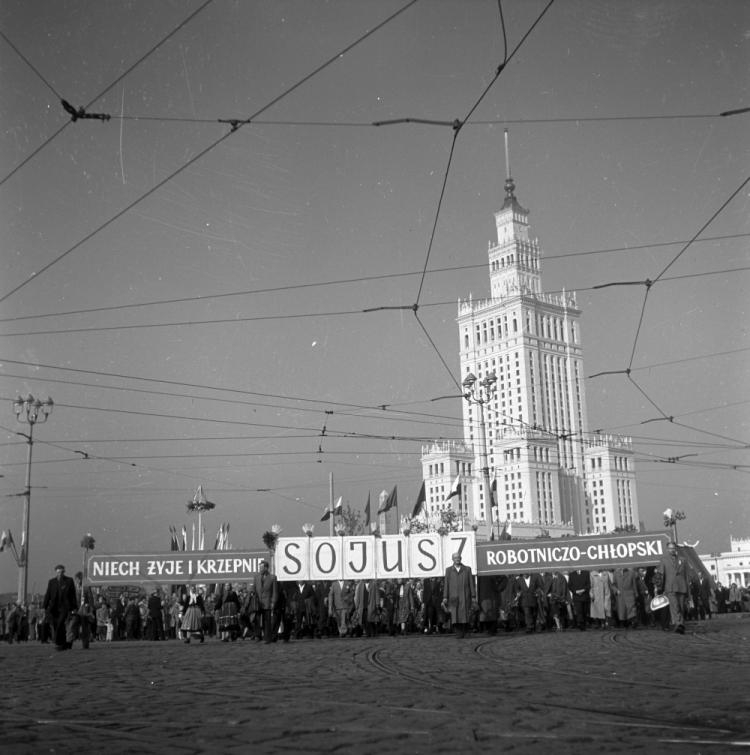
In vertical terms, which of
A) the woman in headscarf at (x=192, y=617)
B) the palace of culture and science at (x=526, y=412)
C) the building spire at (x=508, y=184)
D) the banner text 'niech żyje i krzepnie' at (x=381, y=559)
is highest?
the building spire at (x=508, y=184)

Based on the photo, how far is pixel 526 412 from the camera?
5123 inches

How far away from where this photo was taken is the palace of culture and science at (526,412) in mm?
128875

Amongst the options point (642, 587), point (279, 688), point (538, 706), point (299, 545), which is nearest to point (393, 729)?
point (538, 706)

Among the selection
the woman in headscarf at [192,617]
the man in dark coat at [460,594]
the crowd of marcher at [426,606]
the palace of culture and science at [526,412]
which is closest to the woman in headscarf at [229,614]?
the crowd of marcher at [426,606]

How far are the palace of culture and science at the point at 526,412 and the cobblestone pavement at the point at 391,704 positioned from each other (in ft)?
374

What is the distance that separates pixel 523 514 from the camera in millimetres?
131750

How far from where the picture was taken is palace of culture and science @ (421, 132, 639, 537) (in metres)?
129

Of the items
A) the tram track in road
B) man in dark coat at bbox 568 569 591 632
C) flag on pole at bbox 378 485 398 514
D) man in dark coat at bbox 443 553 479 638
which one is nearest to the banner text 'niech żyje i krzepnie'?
man in dark coat at bbox 568 569 591 632

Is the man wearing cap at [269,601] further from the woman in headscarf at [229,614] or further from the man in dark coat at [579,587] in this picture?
the man in dark coat at [579,587]

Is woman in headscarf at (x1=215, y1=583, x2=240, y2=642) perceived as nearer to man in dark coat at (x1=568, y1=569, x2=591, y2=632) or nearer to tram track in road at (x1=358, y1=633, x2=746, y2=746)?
man in dark coat at (x1=568, y1=569, x2=591, y2=632)

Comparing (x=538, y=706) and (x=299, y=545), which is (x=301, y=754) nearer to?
(x=538, y=706)

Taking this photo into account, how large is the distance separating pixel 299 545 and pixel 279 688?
1136cm

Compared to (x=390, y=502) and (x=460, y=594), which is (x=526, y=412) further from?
(x=460, y=594)

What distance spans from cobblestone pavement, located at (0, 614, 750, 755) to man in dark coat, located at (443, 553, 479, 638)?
5350mm
